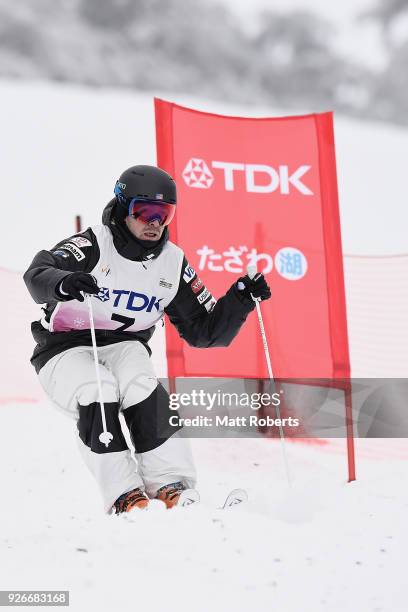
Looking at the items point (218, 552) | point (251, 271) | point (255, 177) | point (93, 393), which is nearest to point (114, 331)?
point (93, 393)

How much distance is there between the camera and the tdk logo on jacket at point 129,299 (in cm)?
292

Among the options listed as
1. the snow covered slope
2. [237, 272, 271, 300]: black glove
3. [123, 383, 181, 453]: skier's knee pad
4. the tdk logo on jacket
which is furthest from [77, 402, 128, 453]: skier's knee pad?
the snow covered slope

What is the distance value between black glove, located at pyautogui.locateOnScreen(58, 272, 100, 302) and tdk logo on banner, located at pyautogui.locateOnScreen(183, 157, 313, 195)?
4.50 feet

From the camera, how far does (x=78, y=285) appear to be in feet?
8.33

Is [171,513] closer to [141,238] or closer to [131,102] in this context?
[141,238]

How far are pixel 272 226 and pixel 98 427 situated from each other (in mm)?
1641

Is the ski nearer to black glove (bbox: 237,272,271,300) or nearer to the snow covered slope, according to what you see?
black glove (bbox: 237,272,271,300)

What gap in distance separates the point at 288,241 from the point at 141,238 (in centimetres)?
119

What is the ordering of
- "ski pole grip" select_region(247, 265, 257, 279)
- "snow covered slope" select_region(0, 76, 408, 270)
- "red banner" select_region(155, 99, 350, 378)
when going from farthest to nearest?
"snow covered slope" select_region(0, 76, 408, 270) → "red banner" select_region(155, 99, 350, 378) → "ski pole grip" select_region(247, 265, 257, 279)

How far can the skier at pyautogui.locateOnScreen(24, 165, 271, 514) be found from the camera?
2719mm

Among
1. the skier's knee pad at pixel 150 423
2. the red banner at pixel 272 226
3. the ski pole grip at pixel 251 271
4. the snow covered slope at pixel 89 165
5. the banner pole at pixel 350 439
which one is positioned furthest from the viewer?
the snow covered slope at pixel 89 165

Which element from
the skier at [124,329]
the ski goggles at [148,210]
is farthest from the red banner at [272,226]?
the ski goggles at [148,210]

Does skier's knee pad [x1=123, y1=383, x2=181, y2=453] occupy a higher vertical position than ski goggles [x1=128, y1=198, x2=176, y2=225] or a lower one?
lower

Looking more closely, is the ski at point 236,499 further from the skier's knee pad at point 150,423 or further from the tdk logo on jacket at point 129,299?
the tdk logo on jacket at point 129,299
